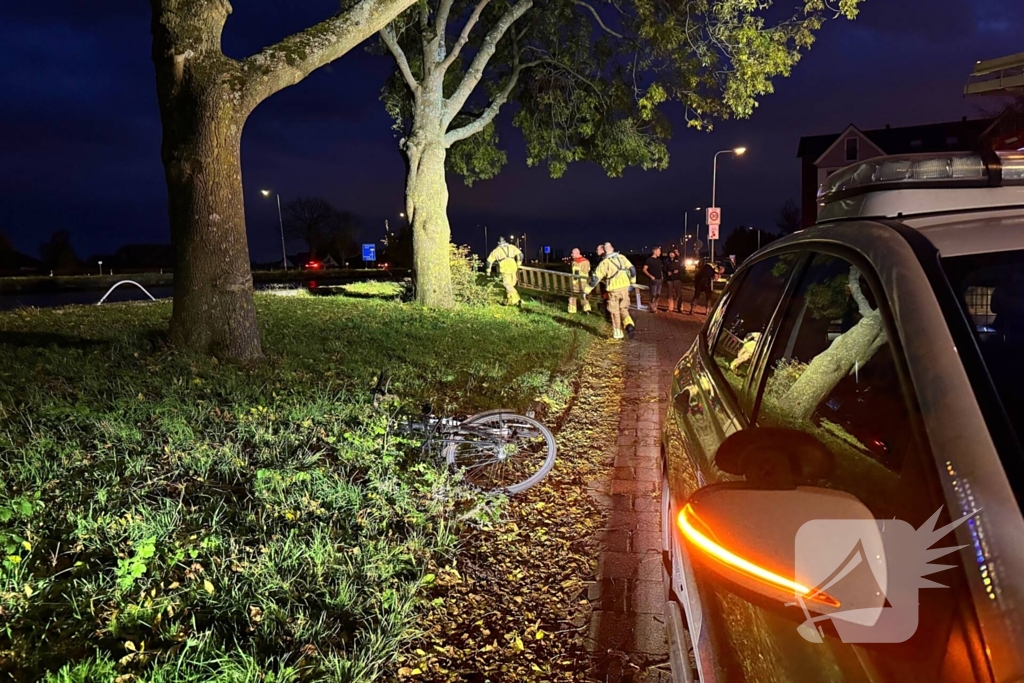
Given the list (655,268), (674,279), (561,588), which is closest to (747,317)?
(561,588)

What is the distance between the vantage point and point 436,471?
4.28m

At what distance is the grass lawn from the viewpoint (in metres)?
2.45

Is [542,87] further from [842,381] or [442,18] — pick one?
[842,381]

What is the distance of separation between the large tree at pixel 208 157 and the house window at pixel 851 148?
5428cm

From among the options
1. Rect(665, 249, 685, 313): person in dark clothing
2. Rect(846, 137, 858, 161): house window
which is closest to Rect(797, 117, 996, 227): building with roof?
Rect(846, 137, 858, 161): house window

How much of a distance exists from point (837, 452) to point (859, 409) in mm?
154

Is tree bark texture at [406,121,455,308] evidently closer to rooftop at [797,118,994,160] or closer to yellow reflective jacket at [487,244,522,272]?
yellow reflective jacket at [487,244,522,272]

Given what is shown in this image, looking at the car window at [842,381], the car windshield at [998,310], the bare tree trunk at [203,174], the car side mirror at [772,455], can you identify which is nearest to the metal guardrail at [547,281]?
the bare tree trunk at [203,174]

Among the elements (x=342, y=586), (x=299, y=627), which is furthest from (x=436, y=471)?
(x=299, y=627)

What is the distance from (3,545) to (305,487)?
4.62 ft

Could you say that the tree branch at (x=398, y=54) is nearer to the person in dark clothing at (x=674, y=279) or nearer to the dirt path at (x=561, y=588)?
the person in dark clothing at (x=674, y=279)

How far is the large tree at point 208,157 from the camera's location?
6426mm

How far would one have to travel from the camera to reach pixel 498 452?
187 inches

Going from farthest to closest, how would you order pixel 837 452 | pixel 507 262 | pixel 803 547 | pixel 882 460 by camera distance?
pixel 507 262
pixel 837 452
pixel 882 460
pixel 803 547
